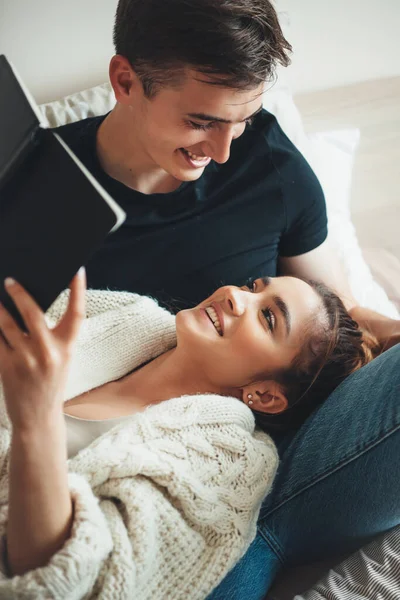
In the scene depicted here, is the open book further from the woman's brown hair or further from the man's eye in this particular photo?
the woman's brown hair

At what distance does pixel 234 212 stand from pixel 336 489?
0.61 m

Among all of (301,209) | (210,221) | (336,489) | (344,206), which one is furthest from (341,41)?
(336,489)

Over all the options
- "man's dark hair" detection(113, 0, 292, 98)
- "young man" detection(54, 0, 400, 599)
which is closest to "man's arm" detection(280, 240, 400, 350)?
"young man" detection(54, 0, 400, 599)

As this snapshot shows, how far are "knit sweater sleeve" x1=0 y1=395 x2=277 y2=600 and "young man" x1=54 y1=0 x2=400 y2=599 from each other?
0.32 feet

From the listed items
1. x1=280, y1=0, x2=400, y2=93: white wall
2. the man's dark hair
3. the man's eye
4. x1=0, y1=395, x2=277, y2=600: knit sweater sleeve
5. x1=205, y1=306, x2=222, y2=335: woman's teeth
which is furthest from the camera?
x1=280, y1=0, x2=400, y2=93: white wall

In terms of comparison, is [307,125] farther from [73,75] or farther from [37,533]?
[37,533]

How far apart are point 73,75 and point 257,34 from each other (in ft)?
2.38

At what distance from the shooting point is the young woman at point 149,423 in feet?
2.10

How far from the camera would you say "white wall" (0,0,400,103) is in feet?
4.38

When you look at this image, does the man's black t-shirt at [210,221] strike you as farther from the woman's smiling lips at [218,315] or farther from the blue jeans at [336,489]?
the blue jeans at [336,489]

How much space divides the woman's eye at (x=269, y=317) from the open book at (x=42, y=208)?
0.59m

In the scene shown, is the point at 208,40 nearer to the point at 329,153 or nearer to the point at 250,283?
the point at 250,283

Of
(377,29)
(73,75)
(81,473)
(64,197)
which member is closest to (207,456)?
(81,473)

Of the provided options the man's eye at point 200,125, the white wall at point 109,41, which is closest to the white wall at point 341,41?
the white wall at point 109,41
